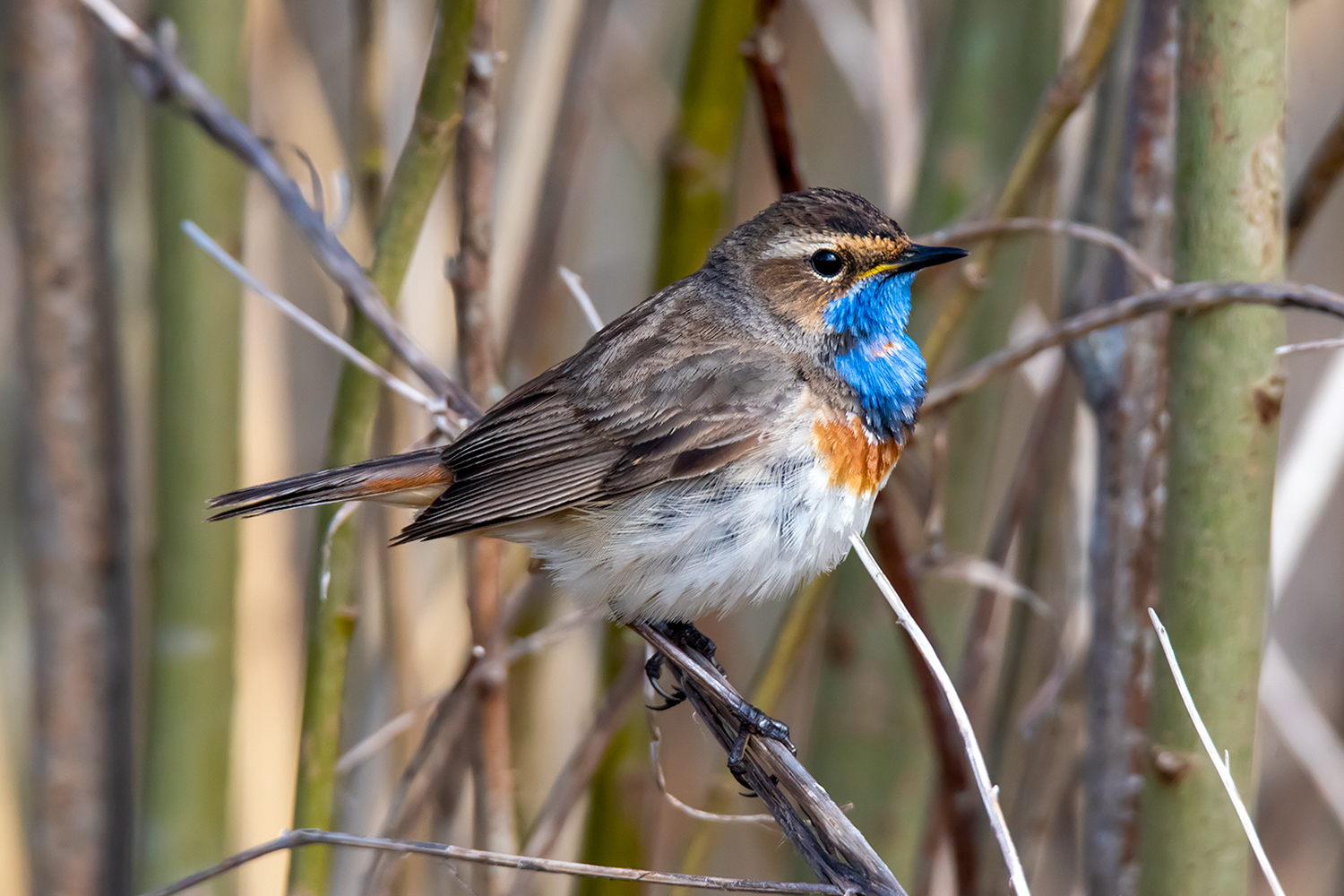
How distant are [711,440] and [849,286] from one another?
446 mm

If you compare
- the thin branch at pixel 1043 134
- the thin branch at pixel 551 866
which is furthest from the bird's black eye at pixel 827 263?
the thin branch at pixel 551 866

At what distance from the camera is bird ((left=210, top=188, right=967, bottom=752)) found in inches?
86.2

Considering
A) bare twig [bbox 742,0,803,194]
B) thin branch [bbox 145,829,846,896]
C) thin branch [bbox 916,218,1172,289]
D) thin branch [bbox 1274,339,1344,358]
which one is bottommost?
thin branch [bbox 145,829,846,896]

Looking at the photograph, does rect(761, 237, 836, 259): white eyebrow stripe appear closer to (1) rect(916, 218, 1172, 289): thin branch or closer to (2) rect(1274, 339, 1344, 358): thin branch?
(1) rect(916, 218, 1172, 289): thin branch

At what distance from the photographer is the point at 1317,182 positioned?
2.13 m

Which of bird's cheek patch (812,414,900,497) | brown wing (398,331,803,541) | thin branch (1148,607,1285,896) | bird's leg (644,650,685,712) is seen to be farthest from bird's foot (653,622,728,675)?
thin branch (1148,607,1285,896)

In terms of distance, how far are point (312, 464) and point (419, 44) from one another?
1526 millimetres

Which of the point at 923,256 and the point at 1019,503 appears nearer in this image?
the point at 923,256

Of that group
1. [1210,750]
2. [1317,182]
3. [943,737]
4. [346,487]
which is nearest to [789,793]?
[1210,750]

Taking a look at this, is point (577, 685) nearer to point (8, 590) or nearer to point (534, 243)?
point (534, 243)

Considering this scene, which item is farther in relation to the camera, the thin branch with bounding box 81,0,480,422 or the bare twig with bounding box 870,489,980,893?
the bare twig with bounding box 870,489,980,893

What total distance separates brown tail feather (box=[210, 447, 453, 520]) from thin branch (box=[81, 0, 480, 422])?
0.27m

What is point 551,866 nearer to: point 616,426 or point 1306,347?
point 616,426

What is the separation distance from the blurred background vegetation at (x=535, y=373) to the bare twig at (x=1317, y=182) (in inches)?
9.5
